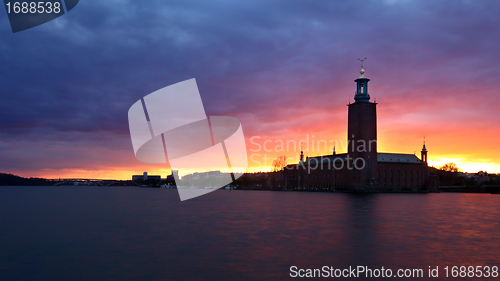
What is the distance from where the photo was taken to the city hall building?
4737 inches

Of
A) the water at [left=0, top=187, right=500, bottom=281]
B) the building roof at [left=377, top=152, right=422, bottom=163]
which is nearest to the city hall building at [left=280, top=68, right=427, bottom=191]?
the building roof at [left=377, top=152, right=422, bottom=163]

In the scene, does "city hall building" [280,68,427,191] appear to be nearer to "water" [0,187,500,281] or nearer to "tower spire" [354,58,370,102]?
"tower spire" [354,58,370,102]

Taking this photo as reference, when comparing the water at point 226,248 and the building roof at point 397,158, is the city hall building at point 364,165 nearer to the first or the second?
the building roof at point 397,158

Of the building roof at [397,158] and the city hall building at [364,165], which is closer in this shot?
the city hall building at [364,165]

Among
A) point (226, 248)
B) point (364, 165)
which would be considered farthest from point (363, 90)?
point (226, 248)

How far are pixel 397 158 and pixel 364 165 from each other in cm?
2172

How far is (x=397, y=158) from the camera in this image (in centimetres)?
13525

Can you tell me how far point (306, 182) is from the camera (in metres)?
152

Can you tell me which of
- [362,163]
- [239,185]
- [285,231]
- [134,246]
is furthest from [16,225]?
[239,185]

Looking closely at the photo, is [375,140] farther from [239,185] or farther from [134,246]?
[134,246]

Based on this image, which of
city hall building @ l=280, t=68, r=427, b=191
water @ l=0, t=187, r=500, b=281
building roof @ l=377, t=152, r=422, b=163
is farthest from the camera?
building roof @ l=377, t=152, r=422, b=163

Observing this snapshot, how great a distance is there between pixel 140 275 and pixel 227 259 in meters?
4.22

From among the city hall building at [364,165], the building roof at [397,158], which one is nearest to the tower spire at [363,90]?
the city hall building at [364,165]

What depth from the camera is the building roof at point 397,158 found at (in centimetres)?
13100
